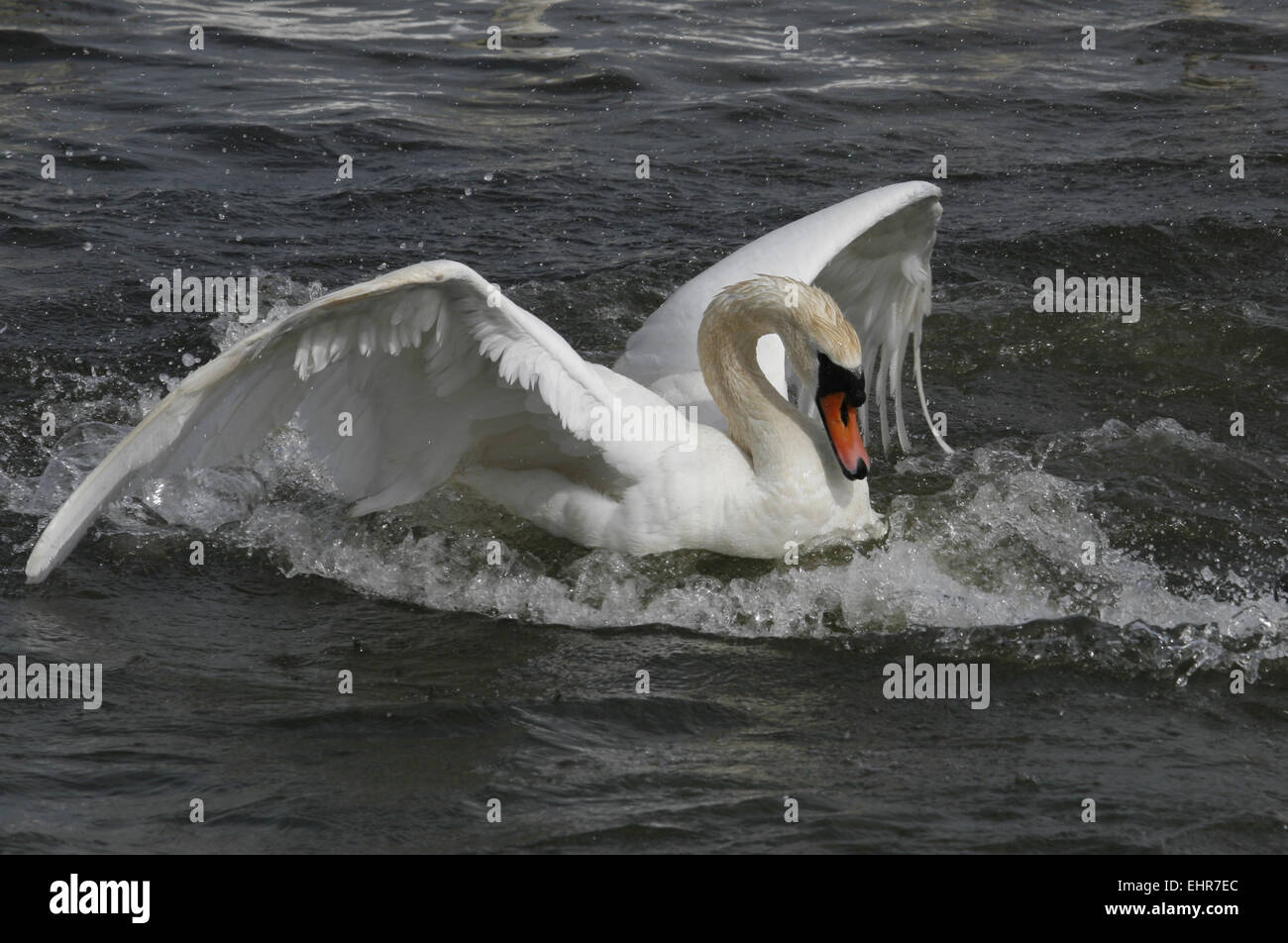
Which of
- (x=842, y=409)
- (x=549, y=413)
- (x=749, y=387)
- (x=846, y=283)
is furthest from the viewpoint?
(x=846, y=283)

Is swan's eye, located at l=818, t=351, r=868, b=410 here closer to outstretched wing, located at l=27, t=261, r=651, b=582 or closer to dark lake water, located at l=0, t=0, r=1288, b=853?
→ dark lake water, located at l=0, t=0, r=1288, b=853

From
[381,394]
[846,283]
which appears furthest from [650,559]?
[846,283]

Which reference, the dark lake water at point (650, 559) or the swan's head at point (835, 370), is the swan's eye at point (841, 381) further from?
the dark lake water at point (650, 559)

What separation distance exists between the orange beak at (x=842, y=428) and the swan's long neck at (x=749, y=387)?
15cm

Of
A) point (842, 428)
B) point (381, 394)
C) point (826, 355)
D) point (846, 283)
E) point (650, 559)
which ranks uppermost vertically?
point (846, 283)

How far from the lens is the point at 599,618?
18.9 feet

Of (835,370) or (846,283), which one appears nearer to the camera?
(835,370)

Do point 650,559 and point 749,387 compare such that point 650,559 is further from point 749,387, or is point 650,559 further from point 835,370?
point 835,370

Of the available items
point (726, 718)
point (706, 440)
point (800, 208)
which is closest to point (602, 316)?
point (800, 208)

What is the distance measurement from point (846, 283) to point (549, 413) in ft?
6.94

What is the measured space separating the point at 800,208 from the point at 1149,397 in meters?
3.44

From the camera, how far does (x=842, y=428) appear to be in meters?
5.87

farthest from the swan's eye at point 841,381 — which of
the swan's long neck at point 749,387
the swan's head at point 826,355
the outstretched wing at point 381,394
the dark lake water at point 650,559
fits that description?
the outstretched wing at point 381,394
